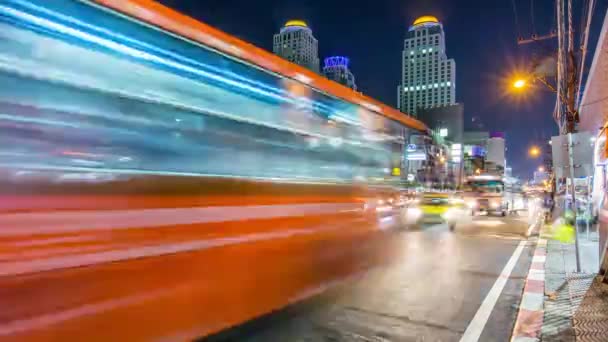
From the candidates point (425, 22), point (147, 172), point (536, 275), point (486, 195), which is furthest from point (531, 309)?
point (425, 22)

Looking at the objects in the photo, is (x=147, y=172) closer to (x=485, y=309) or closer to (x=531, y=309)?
(x=485, y=309)

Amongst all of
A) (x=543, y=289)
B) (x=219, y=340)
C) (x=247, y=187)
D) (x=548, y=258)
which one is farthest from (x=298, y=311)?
(x=548, y=258)

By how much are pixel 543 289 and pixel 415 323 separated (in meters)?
3.21

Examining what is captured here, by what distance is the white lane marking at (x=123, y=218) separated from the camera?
284cm

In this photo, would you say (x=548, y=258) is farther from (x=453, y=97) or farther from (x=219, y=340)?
(x=453, y=97)

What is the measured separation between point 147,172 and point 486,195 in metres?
25.8

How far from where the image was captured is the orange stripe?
3465 mm

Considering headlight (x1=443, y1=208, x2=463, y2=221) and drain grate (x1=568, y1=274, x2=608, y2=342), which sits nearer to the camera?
drain grate (x1=568, y1=274, x2=608, y2=342)

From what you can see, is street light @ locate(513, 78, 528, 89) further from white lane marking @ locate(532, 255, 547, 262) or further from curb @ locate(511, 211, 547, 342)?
curb @ locate(511, 211, 547, 342)

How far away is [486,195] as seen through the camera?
25.9m

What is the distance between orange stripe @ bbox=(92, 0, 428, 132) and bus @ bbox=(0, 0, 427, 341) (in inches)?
0.7

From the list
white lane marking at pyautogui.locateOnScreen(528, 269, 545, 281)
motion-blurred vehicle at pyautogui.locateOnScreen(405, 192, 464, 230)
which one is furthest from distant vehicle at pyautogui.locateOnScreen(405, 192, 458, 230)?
white lane marking at pyautogui.locateOnScreen(528, 269, 545, 281)

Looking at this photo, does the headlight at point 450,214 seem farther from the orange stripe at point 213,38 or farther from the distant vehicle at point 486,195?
the orange stripe at point 213,38

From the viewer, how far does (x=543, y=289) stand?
6812 millimetres
